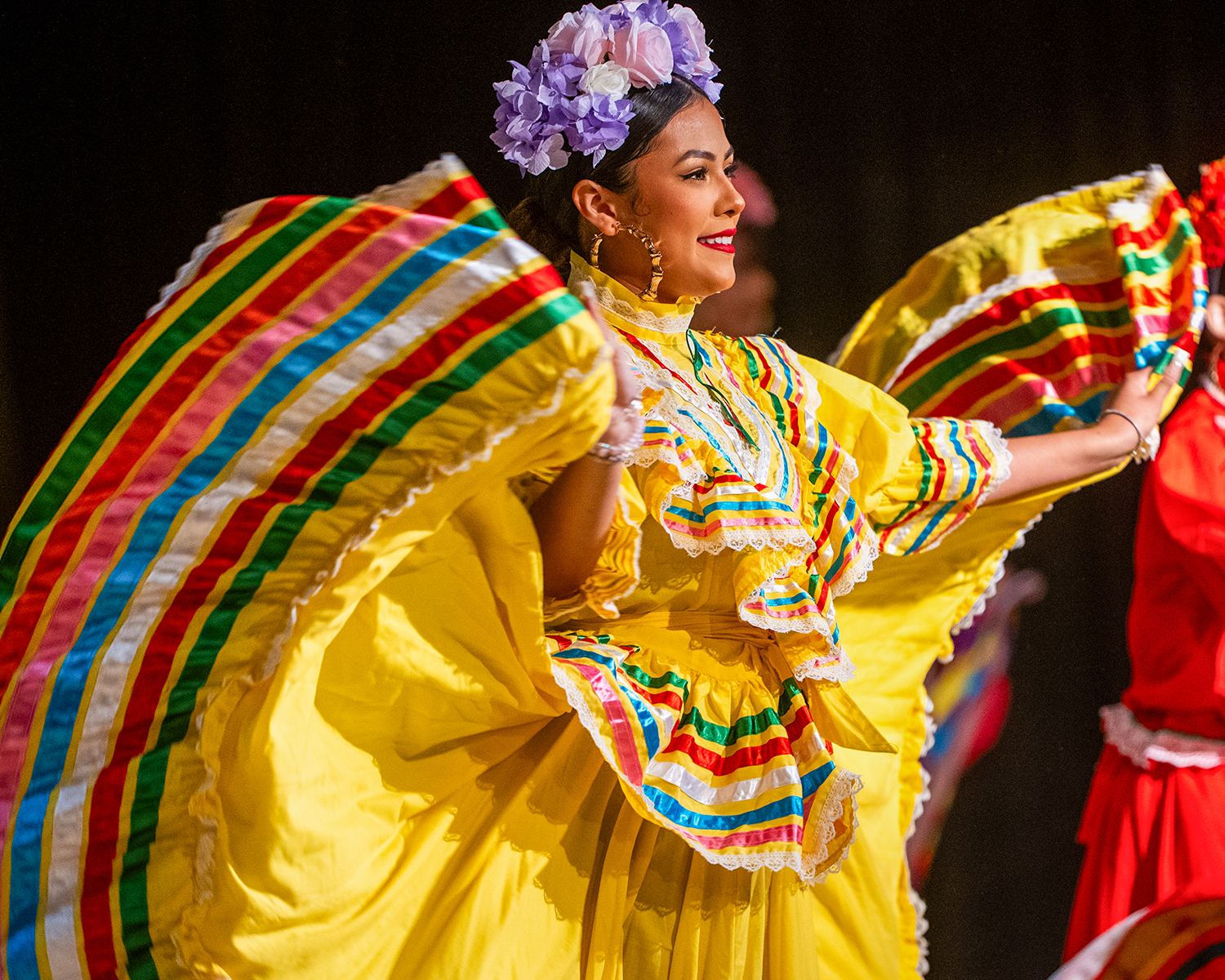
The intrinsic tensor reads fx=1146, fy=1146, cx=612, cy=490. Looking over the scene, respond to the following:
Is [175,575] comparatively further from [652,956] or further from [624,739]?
[652,956]

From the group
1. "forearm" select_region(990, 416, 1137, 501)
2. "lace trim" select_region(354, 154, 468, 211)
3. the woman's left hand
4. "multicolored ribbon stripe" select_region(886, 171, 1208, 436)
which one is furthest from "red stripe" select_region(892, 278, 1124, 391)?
"lace trim" select_region(354, 154, 468, 211)

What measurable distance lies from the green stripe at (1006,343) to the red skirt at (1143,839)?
0.71 m

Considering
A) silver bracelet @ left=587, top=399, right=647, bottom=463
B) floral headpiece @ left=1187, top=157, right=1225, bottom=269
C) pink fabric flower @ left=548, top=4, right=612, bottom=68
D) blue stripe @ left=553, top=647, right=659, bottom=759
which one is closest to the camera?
silver bracelet @ left=587, top=399, right=647, bottom=463

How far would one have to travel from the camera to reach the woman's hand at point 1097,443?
1537 mm

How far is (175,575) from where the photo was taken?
3.09 feet

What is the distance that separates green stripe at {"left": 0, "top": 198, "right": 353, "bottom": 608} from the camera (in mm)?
933

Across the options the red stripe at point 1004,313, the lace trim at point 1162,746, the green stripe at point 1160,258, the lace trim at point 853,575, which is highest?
the green stripe at point 1160,258

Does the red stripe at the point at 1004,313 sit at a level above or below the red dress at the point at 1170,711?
above

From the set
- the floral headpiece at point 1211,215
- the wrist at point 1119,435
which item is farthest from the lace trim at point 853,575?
the floral headpiece at point 1211,215

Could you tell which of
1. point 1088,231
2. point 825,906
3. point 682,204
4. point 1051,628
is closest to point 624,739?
point 825,906

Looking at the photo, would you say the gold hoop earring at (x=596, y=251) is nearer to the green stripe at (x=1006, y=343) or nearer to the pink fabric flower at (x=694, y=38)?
the pink fabric flower at (x=694, y=38)

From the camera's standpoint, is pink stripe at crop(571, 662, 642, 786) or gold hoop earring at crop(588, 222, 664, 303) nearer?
pink stripe at crop(571, 662, 642, 786)

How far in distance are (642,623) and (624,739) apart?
0.18 metres

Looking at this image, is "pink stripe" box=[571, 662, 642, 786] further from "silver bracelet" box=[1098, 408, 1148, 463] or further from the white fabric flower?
"silver bracelet" box=[1098, 408, 1148, 463]
